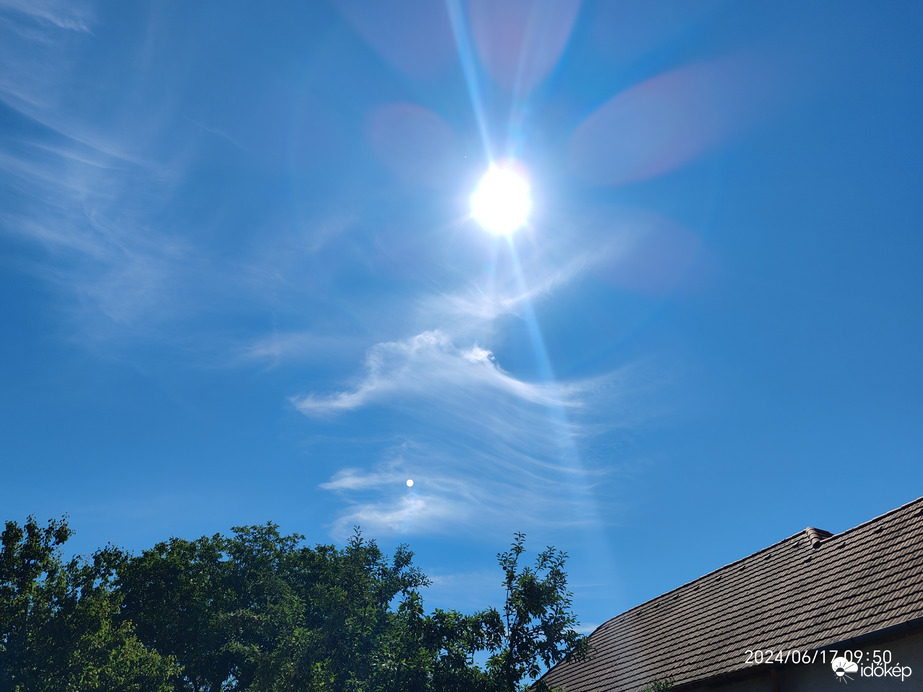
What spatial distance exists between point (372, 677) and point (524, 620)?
14.9 feet

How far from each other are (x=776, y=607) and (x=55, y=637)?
35.7 metres

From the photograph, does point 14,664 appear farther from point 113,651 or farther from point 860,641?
point 860,641

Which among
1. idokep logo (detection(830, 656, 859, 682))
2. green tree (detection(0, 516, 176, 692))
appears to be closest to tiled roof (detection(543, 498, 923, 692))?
idokep logo (detection(830, 656, 859, 682))

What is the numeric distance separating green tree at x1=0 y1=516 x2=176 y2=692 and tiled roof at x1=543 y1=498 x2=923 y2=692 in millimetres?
24231

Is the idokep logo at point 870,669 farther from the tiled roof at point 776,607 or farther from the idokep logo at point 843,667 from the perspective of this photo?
the tiled roof at point 776,607

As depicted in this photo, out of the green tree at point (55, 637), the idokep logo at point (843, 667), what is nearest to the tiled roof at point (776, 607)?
the idokep logo at point (843, 667)

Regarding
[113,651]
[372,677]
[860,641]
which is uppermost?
[113,651]

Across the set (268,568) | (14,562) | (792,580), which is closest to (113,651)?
(14,562)

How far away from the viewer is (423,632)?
1576cm

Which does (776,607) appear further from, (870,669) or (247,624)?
(247,624)

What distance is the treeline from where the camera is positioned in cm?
1560

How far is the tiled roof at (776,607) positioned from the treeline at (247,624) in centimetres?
388

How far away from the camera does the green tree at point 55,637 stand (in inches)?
1194

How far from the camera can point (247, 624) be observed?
36.8 meters
